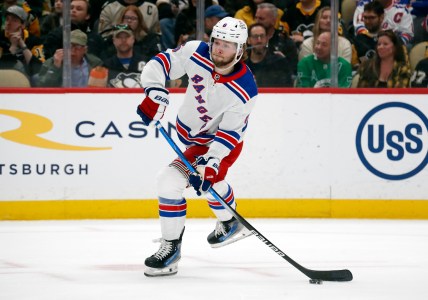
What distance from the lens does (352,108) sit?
22.1 feet

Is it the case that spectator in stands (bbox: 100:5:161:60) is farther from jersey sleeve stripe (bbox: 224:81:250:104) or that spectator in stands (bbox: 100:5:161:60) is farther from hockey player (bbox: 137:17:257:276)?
jersey sleeve stripe (bbox: 224:81:250:104)

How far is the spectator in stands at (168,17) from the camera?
264 inches

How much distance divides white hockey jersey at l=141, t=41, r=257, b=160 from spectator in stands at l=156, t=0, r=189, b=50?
213cm

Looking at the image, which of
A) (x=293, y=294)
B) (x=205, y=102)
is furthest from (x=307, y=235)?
A: (x=293, y=294)

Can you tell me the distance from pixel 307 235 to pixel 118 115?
5.49 feet

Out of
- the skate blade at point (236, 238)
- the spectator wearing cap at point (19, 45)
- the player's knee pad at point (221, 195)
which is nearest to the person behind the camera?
the player's knee pad at point (221, 195)

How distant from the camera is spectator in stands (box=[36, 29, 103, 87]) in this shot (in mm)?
6605

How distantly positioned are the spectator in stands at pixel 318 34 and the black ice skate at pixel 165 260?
270 cm

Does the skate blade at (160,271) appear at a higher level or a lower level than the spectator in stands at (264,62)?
lower

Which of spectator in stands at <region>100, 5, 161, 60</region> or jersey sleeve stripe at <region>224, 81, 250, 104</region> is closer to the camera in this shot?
jersey sleeve stripe at <region>224, 81, 250, 104</region>

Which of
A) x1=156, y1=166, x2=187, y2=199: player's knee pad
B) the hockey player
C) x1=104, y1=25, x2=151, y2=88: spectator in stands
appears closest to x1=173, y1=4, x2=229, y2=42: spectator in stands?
x1=104, y1=25, x2=151, y2=88: spectator in stands

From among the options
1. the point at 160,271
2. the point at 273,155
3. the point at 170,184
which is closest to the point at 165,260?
the point at 160,271

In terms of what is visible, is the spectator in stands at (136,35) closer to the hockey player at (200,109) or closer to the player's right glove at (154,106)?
the hockey player at (200,109)

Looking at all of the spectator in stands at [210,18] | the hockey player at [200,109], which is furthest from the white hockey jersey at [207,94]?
the spectator in stands at [210,18]
